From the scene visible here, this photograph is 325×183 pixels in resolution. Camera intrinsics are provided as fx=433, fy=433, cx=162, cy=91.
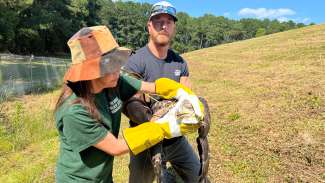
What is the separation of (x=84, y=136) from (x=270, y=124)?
525 cm

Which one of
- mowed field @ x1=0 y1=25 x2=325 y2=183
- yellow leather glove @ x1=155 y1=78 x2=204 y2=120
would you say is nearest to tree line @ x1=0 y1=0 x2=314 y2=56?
mowed field @ x1=0 y1=25 x2=325 y2=183

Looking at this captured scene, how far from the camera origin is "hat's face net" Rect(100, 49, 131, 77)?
262 cm

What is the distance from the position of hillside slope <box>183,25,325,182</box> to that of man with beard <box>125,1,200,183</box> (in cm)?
161

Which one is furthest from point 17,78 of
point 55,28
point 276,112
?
point 55,28

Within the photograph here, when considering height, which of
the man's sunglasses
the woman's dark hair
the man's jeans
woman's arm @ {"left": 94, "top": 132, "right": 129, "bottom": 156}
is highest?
the man's sunglasses

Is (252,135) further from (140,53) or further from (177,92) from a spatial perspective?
(177,92)

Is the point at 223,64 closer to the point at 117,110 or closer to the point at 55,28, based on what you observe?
the point at 117,110

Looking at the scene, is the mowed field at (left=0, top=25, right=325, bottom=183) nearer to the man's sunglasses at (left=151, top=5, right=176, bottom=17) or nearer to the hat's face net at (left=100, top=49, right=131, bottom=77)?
the man's sunglasses at (left=151, top=5, right=176, bottom=17)

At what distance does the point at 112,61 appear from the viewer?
2.66m

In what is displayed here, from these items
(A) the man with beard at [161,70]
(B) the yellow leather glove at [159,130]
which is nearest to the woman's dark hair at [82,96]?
(B) the yellow leather glove at [159,130]

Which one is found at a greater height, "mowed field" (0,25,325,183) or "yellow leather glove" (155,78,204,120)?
"yellow leather glove" (155,78,204,120)

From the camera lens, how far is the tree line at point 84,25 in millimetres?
55688

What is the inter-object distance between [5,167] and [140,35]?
367ft

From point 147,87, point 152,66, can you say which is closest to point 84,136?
point 147,87
